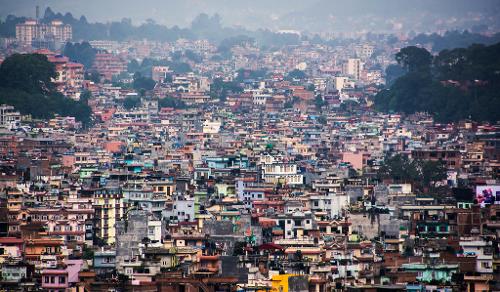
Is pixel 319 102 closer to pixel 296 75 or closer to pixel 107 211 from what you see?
pixel 296 75

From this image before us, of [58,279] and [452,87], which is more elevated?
[58,279]

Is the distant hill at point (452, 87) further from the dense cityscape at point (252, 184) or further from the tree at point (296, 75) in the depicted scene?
the tree at point (296, 75)

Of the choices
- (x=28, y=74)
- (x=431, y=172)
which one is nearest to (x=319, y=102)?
(x=28, y=74)

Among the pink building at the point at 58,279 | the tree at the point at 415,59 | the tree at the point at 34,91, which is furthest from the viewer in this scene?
the tree at the point at 415,59

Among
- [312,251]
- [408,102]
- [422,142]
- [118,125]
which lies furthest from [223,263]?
[408,102]

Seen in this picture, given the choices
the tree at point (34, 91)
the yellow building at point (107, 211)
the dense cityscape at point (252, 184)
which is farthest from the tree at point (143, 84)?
the yellow building at point (107, 211)

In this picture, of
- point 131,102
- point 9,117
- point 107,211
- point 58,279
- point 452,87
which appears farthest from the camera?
point 131,102

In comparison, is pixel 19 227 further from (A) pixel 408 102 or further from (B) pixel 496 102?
(A) pixel 408 102

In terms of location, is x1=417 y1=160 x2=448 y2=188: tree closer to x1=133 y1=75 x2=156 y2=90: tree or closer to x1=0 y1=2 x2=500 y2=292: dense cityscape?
x1=0 y1=2 x2=500 y2=292: dense cityscape
